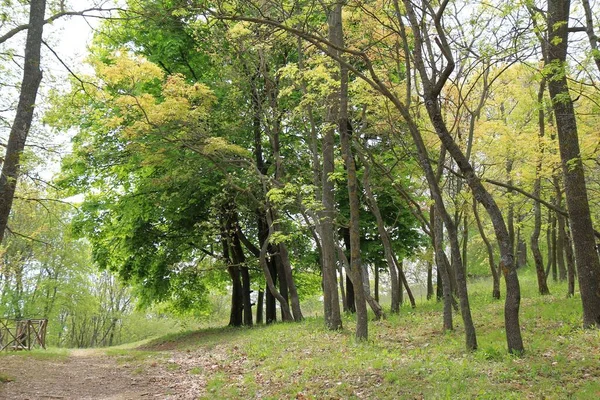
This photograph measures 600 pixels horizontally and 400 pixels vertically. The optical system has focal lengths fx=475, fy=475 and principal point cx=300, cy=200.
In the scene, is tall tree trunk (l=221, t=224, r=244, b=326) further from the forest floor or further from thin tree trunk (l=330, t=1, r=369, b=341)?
thin tree trunk (l=330, t=1, r=369, b=341)

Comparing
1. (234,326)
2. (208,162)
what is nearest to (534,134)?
(208,162)

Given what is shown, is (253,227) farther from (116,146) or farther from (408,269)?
(408,269)

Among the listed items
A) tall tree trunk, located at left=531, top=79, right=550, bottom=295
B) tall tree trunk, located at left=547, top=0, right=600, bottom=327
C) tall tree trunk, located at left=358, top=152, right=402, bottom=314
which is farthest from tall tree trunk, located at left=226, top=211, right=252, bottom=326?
tall tree trunk, located at left=547, top=0, right=600, bottom=327

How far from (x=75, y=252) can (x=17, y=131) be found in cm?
2726

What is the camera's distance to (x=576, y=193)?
8.39 metres

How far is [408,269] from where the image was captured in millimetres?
37969

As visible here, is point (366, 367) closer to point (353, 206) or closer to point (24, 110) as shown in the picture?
point (353, 206)

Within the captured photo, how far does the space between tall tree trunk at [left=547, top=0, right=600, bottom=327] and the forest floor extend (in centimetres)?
63

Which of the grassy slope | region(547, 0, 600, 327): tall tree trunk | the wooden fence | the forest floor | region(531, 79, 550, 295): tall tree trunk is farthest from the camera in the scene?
the wooden fence

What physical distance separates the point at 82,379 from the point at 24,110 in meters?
5.88

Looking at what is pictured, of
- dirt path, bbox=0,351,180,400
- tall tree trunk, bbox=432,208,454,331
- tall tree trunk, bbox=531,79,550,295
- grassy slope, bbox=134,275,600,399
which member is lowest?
dirt path, bbox=0,351,180,400

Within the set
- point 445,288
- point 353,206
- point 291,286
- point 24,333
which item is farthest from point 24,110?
point 291,286

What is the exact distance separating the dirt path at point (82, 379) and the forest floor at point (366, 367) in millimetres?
25

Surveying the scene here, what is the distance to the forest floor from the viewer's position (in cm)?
591
